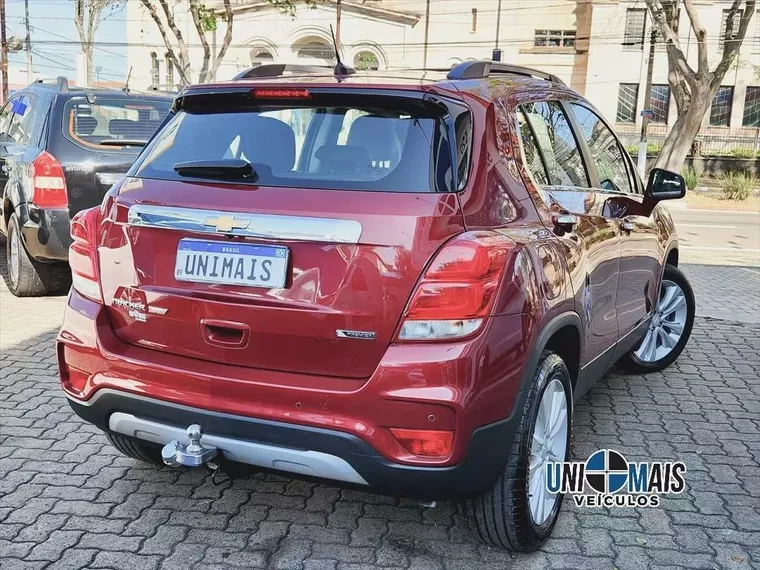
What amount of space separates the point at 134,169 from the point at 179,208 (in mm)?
491

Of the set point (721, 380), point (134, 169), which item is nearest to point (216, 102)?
point (134, 169)

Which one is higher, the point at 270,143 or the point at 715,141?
the point at 270,143

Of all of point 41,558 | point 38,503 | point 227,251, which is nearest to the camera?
point 227,251

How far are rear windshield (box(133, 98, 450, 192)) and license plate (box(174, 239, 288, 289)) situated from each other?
0.89 ft

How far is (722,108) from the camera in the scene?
1719 inches

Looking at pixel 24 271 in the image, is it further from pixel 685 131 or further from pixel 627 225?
pixel 685 131

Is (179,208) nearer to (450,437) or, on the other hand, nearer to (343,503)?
(450,437)

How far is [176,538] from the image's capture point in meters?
3.00

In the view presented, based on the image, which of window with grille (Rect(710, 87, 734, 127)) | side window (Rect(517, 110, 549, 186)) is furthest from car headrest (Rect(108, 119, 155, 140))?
window with grille (Rect(710, 87, 734, 127))

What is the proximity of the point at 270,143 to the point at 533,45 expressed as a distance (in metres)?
46.9

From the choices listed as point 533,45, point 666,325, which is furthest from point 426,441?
point 533,45

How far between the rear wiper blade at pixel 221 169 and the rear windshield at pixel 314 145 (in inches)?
1.1

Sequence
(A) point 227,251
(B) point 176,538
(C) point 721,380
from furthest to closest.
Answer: (C) point 721,380 < (B) point 176,538 < (A) point 227,251

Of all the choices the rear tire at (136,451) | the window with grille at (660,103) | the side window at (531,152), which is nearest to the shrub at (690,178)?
the window with grille at (660,103)
